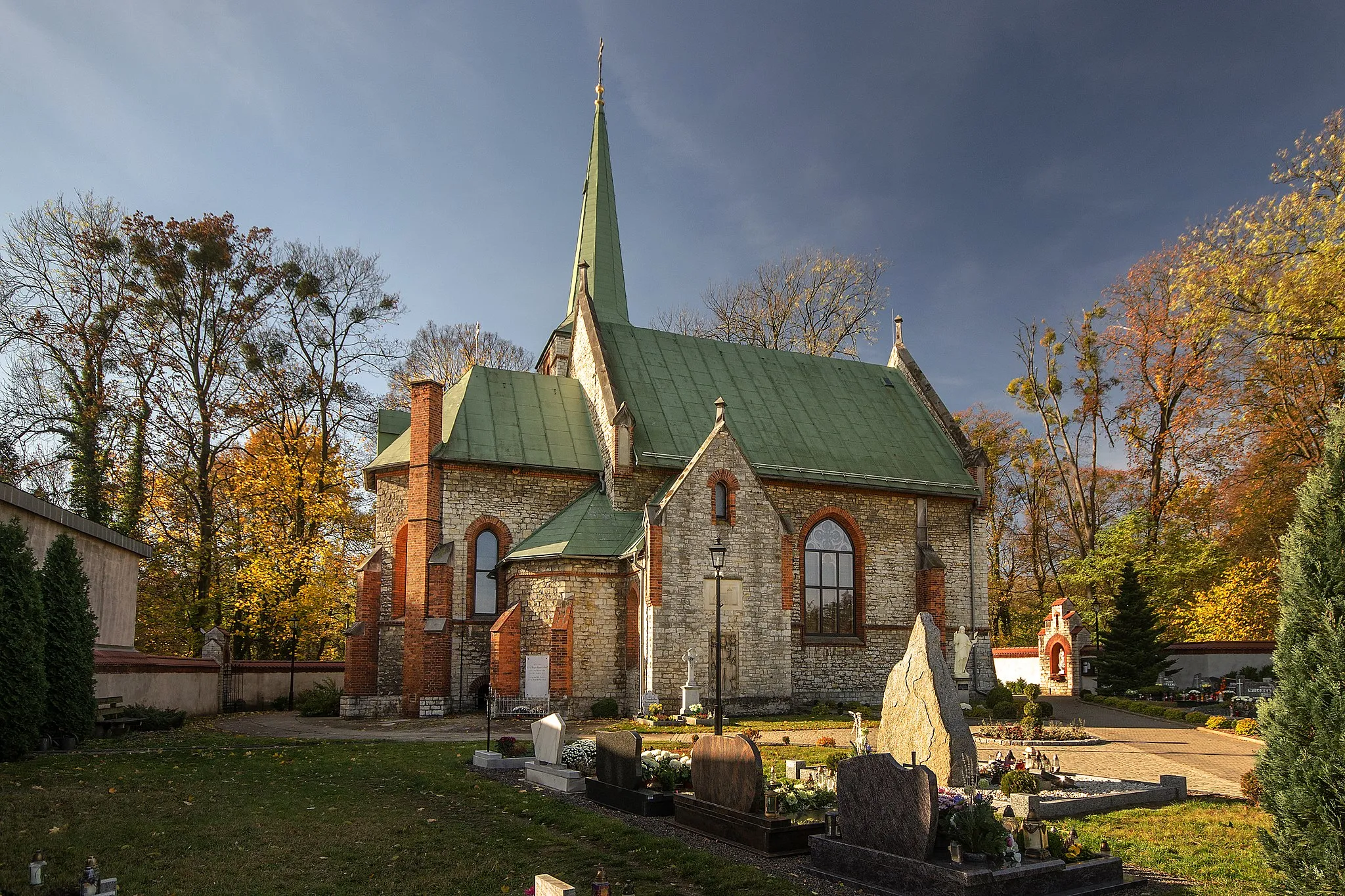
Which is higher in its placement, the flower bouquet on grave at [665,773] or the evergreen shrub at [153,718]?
the flower bouquet on grave at [665,773]

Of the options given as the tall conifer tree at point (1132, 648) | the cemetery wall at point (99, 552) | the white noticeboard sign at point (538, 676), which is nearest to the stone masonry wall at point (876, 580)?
the tall conifer tree at point (1132, 648)

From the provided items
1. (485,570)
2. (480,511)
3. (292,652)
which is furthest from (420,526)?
(292,652)

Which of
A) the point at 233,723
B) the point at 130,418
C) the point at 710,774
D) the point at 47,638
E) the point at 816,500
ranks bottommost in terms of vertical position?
the point at 233,723

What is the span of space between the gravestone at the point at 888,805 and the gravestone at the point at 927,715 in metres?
2.62

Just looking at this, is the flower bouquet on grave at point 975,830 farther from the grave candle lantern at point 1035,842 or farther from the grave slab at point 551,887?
the grave slab at point 551,887

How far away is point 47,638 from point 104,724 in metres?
2.99

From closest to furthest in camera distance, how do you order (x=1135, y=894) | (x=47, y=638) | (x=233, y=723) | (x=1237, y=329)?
(x=1135, y=894)
(x=47, y=638)
(x=1237, y=329)
(x=233, y=723)

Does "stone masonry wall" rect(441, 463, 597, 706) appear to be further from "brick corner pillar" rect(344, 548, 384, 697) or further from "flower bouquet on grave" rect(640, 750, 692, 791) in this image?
"flower bouquet on grave" rect(640, 750, 692, 791)

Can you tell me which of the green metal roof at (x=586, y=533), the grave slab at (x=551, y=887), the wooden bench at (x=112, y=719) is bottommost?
the wooden bench at (x=112, y=719)

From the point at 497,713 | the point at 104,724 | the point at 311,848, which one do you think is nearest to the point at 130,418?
the point at 104,724

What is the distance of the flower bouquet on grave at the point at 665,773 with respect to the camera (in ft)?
37.1

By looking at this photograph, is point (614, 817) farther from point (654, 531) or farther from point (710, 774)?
point (654, 531)

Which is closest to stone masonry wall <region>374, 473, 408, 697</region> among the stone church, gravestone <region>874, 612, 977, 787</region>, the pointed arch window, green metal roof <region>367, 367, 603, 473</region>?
the stone church

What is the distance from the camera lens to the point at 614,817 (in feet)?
34.7
